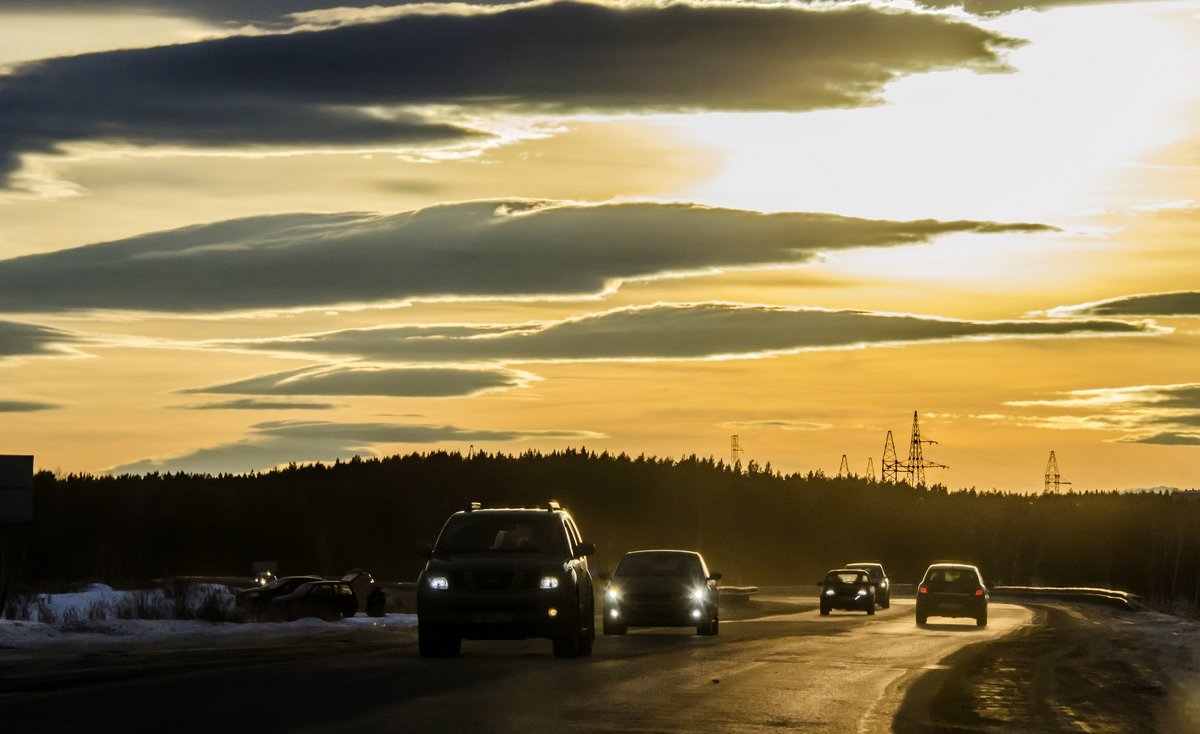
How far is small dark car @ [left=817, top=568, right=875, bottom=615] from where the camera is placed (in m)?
54.8

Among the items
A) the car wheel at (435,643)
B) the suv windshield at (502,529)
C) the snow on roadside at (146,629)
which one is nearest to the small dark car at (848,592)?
the snow on roadside at (146,629)

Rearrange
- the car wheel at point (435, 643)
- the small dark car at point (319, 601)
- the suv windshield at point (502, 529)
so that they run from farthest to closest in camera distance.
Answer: the small dark car at point (319, 601) → the suv windshield at point (502, 529) → the car wheel at point (435, 643)

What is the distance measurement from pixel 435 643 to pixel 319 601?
22617 millimetres

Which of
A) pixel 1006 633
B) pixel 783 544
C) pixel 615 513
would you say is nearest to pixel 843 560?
pixel 783 544

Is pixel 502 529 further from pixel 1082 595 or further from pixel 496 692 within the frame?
pixel 1082 595

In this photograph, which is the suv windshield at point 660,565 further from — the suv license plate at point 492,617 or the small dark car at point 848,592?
the small dark car at point 848,592

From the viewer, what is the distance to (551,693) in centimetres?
1808

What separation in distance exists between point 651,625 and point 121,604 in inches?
507

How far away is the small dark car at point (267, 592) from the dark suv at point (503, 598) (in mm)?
22285

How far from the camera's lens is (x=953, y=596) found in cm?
4462

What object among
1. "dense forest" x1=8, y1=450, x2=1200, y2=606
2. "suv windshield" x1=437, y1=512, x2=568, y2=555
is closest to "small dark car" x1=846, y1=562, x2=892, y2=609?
"suv windshield" x1=437, y1=512, x2=568, y2=555

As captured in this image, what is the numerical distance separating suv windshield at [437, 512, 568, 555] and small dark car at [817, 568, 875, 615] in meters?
29.8

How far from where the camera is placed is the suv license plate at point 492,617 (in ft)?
80.8

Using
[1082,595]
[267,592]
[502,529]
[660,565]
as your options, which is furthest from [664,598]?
[1082,595]
